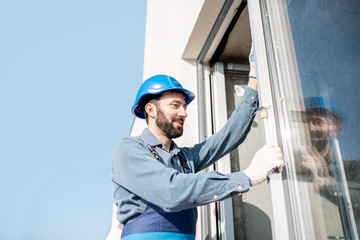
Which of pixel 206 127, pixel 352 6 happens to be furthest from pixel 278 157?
pixel 206 127

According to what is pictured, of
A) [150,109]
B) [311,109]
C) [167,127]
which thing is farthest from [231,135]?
[311,109]

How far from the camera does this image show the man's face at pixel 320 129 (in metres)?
0.94

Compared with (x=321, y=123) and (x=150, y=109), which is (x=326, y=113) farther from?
(x=150, y=109)

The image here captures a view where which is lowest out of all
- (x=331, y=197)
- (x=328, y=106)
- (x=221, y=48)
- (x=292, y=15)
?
(x=331, y=197)

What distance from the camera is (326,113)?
96cm

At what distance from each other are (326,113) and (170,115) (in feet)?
3.42

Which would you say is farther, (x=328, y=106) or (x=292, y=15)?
(x=292, y=15)

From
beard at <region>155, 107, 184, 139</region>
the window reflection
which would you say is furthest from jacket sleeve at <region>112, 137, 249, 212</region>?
beard at <region>155, 107, 184, 139</region>

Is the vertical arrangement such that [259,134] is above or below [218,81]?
below

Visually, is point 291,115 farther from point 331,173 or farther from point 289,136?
point 331,173

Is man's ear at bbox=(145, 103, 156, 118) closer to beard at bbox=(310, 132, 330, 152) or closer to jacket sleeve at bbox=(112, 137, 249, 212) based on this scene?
jacket sleeve at bbox=(112, 137, 249, 212)

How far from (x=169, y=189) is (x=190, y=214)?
46cm

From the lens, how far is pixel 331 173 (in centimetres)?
92

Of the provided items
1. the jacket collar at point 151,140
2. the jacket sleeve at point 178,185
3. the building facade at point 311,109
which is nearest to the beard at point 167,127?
the jacket collar at point 151,140
